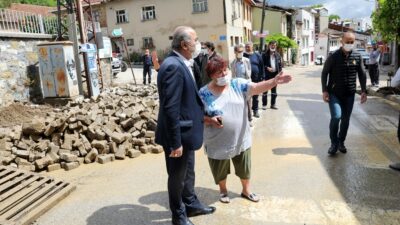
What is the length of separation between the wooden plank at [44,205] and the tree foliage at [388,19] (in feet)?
39.3

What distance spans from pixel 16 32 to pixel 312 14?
194 ft

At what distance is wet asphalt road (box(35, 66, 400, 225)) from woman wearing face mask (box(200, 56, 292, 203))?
2.23ft

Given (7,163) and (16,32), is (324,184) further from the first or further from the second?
(16,32)

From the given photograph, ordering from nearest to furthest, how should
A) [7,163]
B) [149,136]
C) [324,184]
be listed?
[324,184], [7,163], [149,136]

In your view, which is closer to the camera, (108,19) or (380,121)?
(380,121)

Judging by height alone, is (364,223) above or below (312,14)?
below

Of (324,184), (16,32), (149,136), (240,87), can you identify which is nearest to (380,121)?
(324,184)

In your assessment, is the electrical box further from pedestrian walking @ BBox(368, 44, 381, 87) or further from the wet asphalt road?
pedestrian walking @ BBox(368, 44, 381, 87)

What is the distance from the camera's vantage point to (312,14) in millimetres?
63875

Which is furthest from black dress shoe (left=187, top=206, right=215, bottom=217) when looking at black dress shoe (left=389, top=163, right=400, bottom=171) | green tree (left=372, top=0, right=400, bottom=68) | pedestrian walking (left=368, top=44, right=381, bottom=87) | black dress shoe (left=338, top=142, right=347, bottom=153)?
pedestrian walking (left=368, top=44, right=381, bottom=87)

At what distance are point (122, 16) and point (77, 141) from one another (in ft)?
101

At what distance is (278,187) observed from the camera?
4.84 m

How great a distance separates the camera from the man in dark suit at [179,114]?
3.31 m

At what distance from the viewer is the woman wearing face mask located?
12.9 feet
